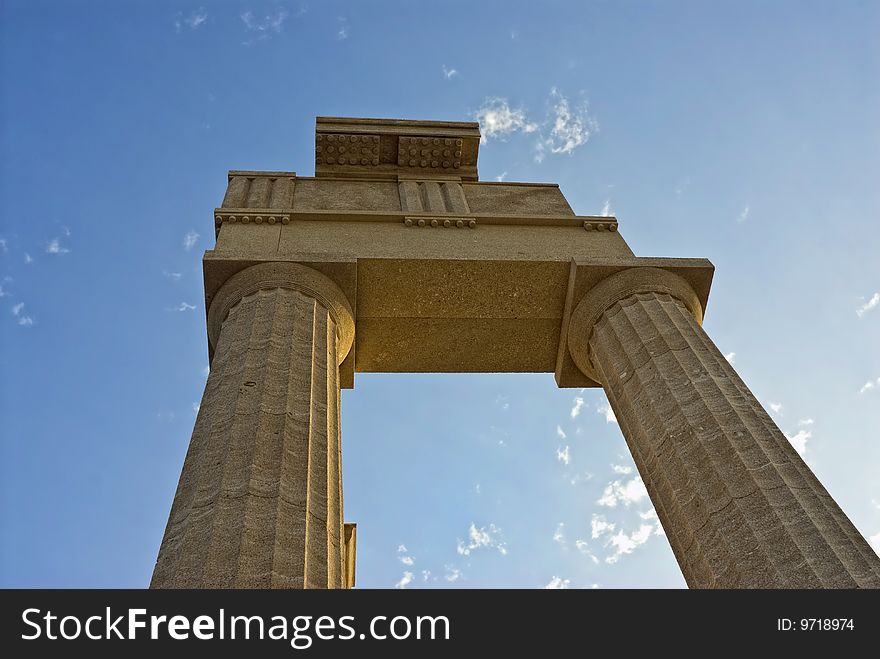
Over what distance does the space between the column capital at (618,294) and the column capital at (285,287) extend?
12.3 feet

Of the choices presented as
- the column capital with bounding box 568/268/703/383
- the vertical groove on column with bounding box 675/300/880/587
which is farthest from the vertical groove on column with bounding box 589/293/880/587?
the column capital with bounding box 568/268/703/383

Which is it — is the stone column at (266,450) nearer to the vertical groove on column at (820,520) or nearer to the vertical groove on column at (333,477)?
the vertical groove on column at (333,477)

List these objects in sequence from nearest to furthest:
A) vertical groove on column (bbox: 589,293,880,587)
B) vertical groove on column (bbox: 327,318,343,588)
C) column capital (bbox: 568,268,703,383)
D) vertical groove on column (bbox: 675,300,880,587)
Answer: vertical groove on column (bbox: 327,318,343,588) < vertical groove on column (bbox: 675,300,880,587) < vertical groove on column (bbox: 589,293,880,587) < column capital (bbox: 568,268,703,383)

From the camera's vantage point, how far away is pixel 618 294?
43.2ft

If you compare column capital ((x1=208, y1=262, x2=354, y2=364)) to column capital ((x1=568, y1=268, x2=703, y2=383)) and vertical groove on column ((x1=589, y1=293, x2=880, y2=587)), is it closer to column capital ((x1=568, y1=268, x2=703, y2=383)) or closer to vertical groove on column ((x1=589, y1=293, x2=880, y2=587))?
column capital ((x1=568, y1=268, x2=703, y2=383))

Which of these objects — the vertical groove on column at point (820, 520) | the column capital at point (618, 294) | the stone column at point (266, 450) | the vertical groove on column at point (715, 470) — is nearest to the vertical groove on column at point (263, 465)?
the stone column at point (266, 450)

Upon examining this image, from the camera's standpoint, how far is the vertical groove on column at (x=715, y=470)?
27.1ft

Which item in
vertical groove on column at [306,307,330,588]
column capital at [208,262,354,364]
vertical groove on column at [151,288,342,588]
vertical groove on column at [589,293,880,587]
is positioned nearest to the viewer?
vertical groove on column at [151,288,342,588]

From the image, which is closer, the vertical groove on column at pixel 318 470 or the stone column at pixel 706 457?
the vertical groove on column at pixel 318 470

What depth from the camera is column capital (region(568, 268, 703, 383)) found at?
13.2m

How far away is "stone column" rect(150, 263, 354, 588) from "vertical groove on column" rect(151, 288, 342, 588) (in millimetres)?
13

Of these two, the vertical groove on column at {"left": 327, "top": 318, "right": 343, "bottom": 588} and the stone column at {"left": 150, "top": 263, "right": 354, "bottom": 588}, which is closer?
the stone column at {"left": 150, "top": 263, "right": 354, "bottom": 588}

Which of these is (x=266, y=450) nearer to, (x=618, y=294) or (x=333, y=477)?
(x=333, y=477)
